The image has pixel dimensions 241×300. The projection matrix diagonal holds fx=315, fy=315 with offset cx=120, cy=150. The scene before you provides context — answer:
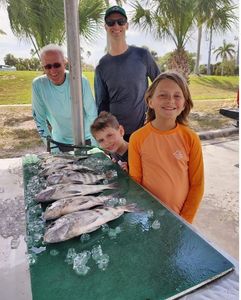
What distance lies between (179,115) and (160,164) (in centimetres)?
31

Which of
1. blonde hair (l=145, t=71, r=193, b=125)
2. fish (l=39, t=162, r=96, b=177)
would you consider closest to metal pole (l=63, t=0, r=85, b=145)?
fish (l=39, t=162, r=96, b=177)

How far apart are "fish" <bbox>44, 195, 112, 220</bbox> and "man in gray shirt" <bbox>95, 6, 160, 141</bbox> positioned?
1421 mm

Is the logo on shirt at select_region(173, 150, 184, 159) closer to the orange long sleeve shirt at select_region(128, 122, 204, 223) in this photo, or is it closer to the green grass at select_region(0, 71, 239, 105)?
the orange long sleeve shirt at select_region(128, 122, 204, 223)

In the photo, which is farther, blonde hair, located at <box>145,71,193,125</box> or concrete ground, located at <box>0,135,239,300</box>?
blonde hair, located at <box>145,71,193,125</box>

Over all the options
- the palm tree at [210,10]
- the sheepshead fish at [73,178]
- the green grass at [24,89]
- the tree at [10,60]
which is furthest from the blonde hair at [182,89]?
the tree at [10,60]

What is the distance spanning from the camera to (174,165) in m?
1.60

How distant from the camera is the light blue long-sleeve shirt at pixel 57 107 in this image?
2.64m

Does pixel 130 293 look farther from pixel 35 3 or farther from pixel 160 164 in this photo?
pixel 35 3

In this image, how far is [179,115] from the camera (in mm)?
1726

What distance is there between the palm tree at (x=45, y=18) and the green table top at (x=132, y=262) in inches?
241

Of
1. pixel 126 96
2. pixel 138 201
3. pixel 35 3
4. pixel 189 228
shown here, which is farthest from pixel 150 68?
pixel 35 3

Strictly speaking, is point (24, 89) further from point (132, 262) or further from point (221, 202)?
point (132, 262)

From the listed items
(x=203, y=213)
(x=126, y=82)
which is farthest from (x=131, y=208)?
(x=203, y=213)

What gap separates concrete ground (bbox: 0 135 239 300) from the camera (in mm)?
975
